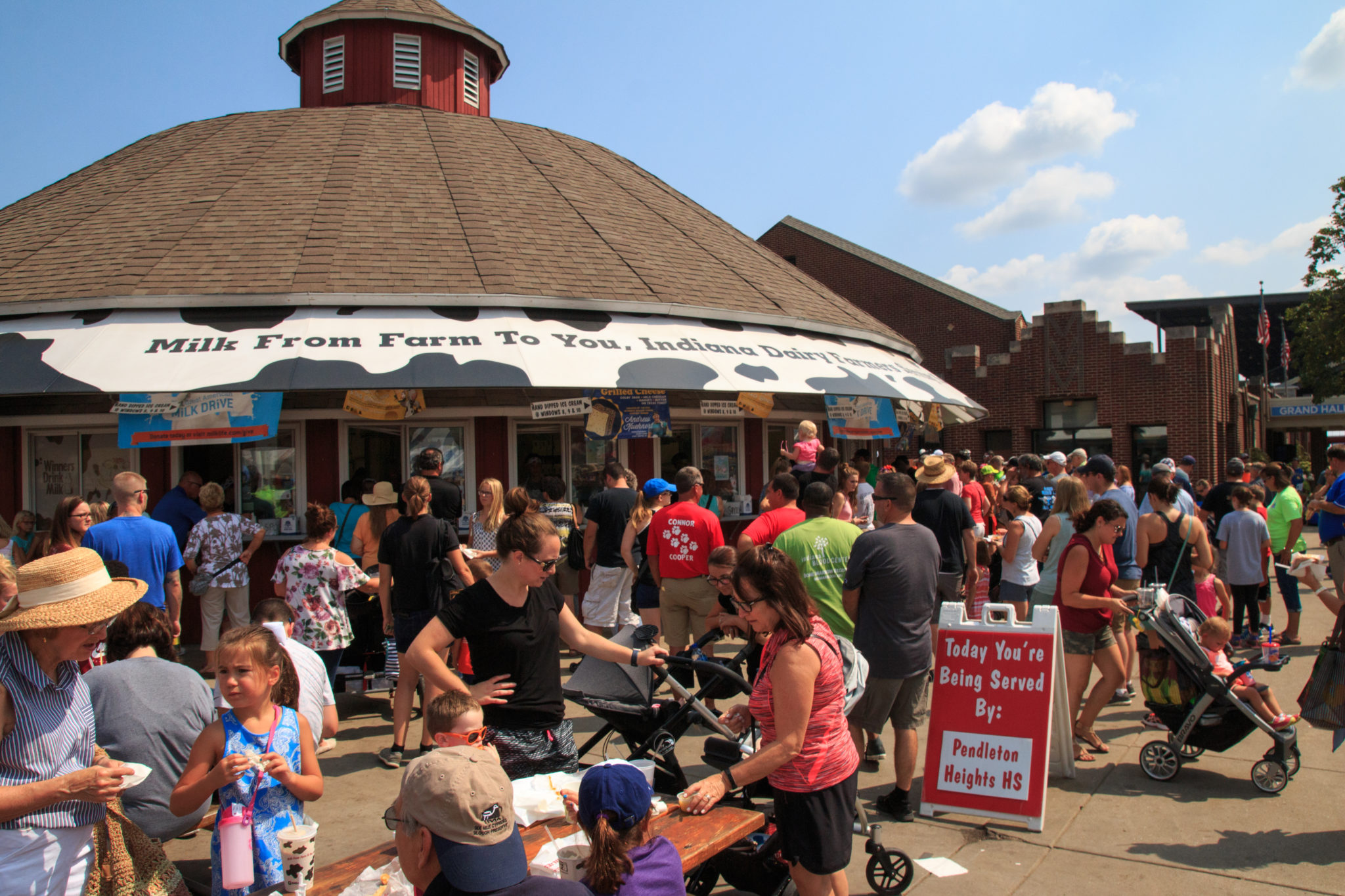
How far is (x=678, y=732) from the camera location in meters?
4.32

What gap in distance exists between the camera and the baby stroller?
523 centimetres

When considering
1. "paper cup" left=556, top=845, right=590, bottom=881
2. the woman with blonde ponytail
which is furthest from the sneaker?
"paper cup" left=556, top=845, right=590, bottom=881

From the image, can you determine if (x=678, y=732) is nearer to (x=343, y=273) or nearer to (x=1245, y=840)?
(x=1245, y=840)

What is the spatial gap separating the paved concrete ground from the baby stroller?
0.14 m

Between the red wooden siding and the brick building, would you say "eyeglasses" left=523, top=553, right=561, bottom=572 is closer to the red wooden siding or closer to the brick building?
the red wooden siding

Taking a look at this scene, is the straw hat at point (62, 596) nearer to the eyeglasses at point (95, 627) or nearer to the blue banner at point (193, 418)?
the eyeglasses at point (95, 627)

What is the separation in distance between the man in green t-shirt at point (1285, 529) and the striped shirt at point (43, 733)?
34.2 ft

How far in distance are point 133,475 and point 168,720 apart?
3.60m

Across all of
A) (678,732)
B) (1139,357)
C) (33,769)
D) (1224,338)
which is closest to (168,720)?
(33,769)

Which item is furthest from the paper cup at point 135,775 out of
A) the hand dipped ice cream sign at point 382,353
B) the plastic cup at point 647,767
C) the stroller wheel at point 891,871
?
the hand dipped ice cream sign at point 382,353

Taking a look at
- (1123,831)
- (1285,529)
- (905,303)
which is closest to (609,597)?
(1123,831)

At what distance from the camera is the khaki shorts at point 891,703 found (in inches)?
194

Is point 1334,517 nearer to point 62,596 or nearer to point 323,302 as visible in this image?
point 62,596

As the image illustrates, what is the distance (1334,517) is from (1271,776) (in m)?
4.71
